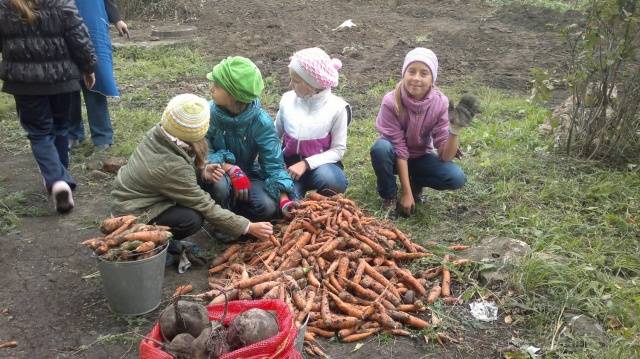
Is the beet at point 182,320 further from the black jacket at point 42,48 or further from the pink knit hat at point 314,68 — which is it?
the black jacket at point 42,48

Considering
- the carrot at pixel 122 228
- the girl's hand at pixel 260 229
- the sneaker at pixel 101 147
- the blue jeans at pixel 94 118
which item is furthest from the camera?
the sneaker at pixel 101 147

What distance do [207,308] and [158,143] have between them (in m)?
1.10

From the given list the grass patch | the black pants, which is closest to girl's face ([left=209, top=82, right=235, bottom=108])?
the black pants

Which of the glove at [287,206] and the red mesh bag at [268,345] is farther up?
the red mesh bag at [268,345]

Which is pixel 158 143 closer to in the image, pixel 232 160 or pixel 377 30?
pixel 232 160

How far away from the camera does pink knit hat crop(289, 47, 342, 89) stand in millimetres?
3879

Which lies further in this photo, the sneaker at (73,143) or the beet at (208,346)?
the sneaker at (73,143)

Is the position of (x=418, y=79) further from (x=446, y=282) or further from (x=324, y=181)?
(x=446, y=282)

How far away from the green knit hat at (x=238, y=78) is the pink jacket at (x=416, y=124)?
113 cm

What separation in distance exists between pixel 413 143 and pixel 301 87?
3.24 feet

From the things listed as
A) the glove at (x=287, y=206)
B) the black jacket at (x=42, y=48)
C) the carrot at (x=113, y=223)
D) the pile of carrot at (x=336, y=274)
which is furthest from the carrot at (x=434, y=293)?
the black jacket at (x=42, y=48)

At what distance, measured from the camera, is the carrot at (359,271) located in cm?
329

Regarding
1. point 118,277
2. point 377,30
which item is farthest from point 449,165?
point 377,30

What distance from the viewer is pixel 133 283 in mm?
2891
